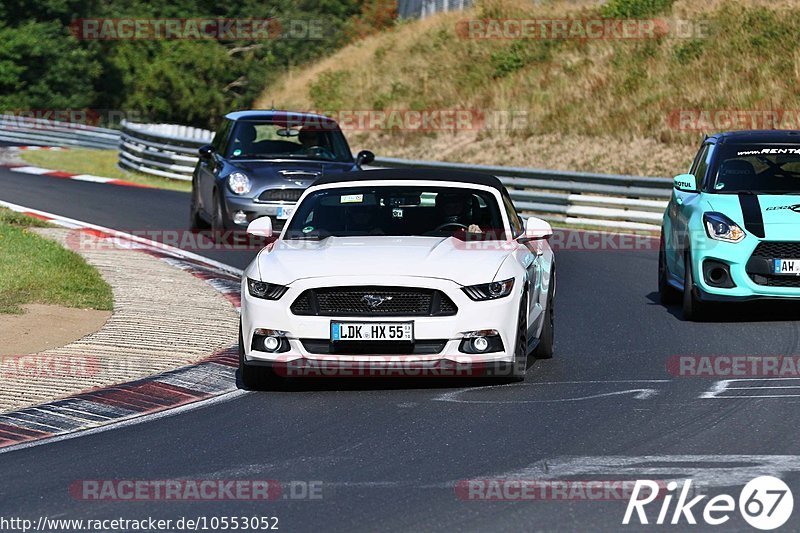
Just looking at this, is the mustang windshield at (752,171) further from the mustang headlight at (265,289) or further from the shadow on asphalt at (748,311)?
the mustang headlight at (265,289)

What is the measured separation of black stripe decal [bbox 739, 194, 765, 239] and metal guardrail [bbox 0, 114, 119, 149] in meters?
30.7

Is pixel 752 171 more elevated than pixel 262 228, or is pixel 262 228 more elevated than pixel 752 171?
pixel 752 171

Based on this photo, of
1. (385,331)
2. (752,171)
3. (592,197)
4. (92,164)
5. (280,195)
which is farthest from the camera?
(92,164)

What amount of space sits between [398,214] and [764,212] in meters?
3.87

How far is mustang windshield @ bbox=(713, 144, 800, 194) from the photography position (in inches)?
558

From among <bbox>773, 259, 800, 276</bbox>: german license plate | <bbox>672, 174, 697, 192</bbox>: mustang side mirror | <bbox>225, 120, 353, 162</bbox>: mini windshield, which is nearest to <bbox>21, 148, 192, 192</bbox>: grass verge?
<bbox>225, 120, 353, 162</bbox>: mini windshield

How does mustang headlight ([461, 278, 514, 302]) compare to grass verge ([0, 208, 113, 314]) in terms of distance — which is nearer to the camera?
mustang headlight ([461, 278, 514, 302])

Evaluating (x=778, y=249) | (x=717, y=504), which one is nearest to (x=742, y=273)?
(x=778, y=249)

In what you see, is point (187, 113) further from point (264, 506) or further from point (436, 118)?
point (264, 506)

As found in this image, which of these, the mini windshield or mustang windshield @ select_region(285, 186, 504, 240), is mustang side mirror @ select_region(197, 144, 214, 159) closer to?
the mini windshield

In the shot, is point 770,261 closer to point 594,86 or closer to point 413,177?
point 413,177


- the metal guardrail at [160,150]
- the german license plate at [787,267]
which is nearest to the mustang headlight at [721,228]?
the german license plate at [787,267]

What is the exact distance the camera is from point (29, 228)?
20.2 meters

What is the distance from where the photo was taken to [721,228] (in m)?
13.4
